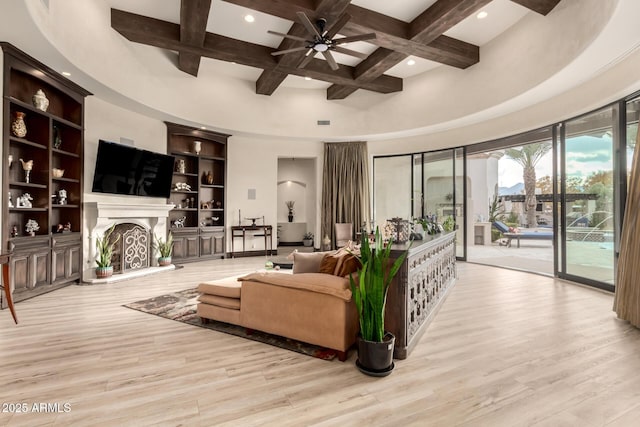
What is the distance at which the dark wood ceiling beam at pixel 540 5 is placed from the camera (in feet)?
14.3

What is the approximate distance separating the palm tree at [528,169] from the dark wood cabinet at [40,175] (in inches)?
355

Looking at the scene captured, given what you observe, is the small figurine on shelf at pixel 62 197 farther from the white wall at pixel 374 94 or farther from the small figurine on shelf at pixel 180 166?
the small figurine on shelf at pixel 180 166

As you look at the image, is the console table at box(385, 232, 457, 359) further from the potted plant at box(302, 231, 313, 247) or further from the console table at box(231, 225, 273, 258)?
the potted plant at box(302, 231, 313, 247)

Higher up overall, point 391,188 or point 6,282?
point 391,188

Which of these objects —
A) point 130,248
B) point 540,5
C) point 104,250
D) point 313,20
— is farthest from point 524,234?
point 104,250

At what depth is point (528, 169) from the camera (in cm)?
809

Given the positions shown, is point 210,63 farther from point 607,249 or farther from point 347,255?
point 607,249

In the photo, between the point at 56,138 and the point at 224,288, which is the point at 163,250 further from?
the point at 224,288

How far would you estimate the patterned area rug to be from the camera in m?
2.81

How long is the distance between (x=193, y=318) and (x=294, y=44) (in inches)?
177

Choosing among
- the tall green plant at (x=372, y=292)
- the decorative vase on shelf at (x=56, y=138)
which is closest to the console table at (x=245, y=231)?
the decorative vase on shelf at (x=56, y=138)

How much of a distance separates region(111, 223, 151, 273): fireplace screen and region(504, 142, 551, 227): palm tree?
8.46m

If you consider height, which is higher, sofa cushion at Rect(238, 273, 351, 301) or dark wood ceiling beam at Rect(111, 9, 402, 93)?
dark wood ceiling beam at Rect(111, 9, 402, 93)

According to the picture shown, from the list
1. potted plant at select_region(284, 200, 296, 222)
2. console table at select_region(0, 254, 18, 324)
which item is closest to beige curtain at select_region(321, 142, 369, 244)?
potted plant at select_region(284, 200, 296, 222)
